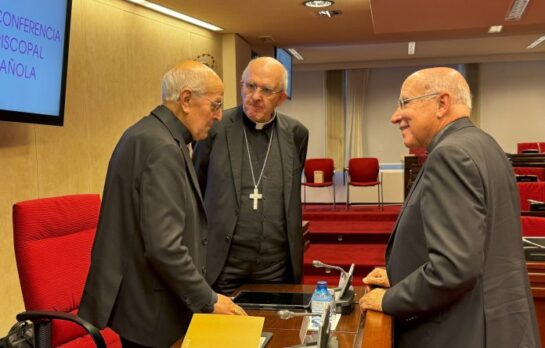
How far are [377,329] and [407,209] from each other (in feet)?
1.19

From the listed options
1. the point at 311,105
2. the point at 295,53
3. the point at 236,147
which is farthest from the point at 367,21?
the point at 311,105

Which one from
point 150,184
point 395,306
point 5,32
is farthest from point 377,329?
point 5,32

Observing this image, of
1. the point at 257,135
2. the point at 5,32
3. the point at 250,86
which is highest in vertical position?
the point at 5,32

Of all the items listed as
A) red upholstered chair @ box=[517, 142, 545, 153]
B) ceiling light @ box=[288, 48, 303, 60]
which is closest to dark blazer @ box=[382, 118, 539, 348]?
ceiling light @ box=[288, 48, 303, 60]

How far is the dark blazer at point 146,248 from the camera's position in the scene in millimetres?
1756

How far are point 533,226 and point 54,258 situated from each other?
2.41 m

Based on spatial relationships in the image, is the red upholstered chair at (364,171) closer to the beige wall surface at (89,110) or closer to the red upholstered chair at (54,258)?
the beige wall surface at (89,110)

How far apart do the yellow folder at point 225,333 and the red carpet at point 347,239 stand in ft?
14.6

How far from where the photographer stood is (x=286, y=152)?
8.69ft

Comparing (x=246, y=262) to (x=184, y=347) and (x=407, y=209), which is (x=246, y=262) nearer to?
(x=407, y=209)

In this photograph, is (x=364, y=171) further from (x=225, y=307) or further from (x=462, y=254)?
(x=462, y=254)

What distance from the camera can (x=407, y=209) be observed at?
1709 mm

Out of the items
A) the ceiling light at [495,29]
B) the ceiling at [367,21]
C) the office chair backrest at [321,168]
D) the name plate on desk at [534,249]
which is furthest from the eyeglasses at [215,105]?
the office chair backrest at [321,168]

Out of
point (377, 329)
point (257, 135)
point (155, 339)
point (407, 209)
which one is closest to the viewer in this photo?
point (377, 329)
